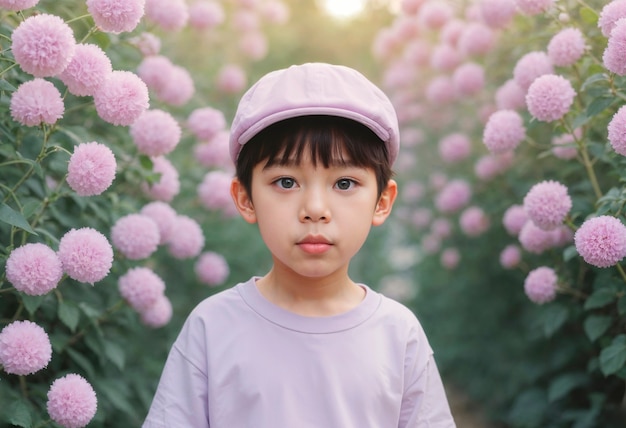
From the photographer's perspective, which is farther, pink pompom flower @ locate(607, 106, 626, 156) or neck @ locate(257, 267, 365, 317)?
pink pompom flower @ locate(607, 106, 626, 156)

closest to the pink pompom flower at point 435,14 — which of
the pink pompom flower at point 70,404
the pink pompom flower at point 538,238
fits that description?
the pink pompom flower at point 538,238

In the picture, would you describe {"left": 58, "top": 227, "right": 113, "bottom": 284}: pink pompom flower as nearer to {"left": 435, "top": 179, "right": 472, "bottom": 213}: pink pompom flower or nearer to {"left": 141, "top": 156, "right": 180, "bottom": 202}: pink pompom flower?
{"left": 141, "top": 156, "right": 180, "bottom": 202}: pink pompom flower

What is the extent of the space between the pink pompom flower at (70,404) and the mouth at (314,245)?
771 millimetres

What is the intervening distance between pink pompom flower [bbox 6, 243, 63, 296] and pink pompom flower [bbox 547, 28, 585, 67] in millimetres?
1803

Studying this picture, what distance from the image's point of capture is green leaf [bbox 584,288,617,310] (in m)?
2.70

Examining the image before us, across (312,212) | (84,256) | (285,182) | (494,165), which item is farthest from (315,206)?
(494,165)

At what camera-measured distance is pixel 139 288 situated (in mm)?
2576

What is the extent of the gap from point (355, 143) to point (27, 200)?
1033 mm

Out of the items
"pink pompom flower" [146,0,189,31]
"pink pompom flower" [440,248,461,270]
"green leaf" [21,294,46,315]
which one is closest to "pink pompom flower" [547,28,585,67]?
"pink pompom flower" [146,0,189,31]

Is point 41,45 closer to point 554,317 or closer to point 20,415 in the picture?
point 20,415

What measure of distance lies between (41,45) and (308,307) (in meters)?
0.96

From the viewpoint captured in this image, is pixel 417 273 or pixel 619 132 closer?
pixel 619 132

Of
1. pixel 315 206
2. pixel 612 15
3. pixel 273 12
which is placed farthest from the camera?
pixel 273 12

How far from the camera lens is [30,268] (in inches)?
79.5
